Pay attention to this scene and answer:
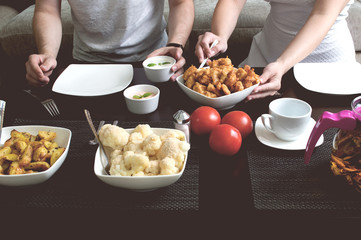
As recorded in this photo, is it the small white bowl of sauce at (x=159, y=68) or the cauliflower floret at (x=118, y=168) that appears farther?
the small white bowl of sauce at (x=159, y=68)

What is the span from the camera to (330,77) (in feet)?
4.56

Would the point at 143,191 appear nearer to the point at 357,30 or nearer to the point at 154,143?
the point at 154,143

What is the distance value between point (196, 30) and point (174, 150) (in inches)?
94.0

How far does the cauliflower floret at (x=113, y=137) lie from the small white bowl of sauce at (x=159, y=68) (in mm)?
522

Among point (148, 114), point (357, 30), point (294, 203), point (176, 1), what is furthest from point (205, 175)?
point (357, 30)

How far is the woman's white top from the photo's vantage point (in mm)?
1704

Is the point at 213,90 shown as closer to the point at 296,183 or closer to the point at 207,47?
the point at 207,47

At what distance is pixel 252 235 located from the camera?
33.6 inches

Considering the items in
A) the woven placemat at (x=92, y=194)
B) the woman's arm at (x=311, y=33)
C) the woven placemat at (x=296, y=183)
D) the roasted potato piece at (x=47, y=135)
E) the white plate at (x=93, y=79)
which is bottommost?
the white plate at (x=93, y=79)

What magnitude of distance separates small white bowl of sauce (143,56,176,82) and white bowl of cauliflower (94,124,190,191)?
51 cm

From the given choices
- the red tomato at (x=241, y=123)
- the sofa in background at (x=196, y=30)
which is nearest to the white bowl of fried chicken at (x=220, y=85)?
the red tomato at (x=241, y=123)

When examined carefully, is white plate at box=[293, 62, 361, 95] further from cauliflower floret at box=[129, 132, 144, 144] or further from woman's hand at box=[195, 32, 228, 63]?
cauliflower floret at box=[129, 132, 144, 144]

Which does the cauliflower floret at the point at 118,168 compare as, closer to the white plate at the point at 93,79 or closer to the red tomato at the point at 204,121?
the red tomato at the point at 204,121

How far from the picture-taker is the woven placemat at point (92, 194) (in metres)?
0.83
